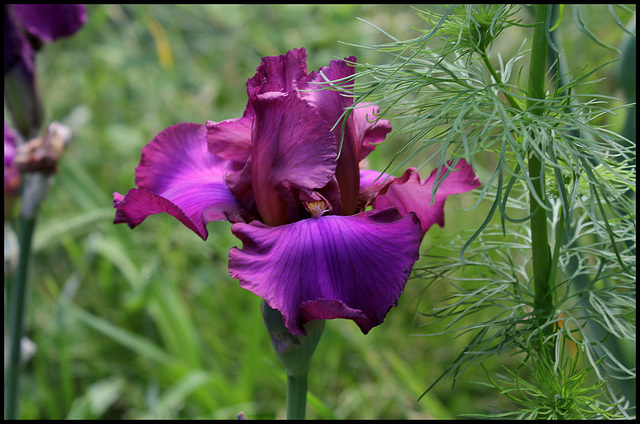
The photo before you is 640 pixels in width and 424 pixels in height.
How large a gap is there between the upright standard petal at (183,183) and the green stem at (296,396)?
0.12m

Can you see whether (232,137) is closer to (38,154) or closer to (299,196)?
(299,196)

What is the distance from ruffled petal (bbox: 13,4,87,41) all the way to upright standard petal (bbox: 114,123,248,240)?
321 millimetres

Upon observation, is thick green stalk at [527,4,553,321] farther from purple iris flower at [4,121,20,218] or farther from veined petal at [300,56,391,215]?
purple iris flower at [4,121,20,218]

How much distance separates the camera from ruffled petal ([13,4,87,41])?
657 mm

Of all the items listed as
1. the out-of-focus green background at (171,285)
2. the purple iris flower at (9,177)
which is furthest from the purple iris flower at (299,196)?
the purple iris flower at (9,177)

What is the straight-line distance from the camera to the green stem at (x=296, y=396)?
41cm

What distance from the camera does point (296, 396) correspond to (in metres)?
0.41

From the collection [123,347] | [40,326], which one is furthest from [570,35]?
[40,326]

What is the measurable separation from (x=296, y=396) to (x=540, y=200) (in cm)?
21

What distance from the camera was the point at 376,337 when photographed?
1148 millimetres

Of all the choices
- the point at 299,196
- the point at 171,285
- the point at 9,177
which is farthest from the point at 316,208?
the point at 171,285

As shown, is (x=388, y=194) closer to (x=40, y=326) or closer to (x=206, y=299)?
(x=206, y=299)

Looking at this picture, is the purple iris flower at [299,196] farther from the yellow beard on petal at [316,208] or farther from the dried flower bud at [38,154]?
the dried flower bud at [38,154]

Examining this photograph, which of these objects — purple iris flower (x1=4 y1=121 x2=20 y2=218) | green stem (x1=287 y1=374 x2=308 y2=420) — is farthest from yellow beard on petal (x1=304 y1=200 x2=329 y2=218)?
purple iris flower (x1=4 y1=121 x2=20 y2=218)
